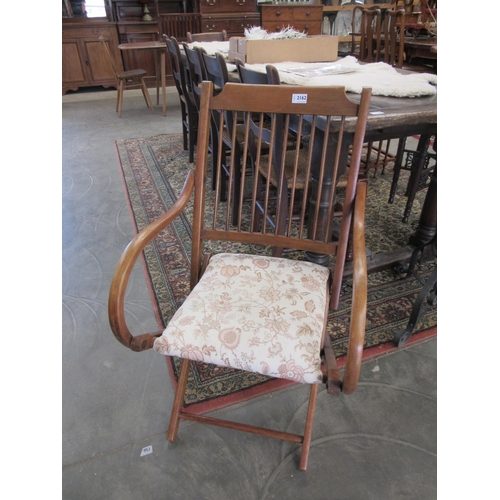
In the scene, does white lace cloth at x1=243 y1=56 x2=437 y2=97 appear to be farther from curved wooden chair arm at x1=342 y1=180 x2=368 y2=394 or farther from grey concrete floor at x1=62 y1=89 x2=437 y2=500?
grey concrete floor at x1=62 y1=89 x2=437 y2=500

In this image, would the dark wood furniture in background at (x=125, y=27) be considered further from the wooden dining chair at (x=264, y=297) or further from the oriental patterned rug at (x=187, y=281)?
the wooden dining chair at (x=264, y=297)

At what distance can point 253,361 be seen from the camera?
30.8 inches

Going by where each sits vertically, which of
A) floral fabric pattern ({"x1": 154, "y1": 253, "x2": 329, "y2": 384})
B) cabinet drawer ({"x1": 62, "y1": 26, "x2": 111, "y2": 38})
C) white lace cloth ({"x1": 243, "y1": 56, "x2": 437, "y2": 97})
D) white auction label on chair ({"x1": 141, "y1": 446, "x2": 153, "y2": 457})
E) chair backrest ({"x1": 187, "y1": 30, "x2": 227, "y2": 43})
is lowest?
white auction label on chair ({"x1": 141, "y1": 446, "x2": 153, "y2": 457})

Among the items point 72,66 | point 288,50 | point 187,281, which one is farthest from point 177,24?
point 187,281

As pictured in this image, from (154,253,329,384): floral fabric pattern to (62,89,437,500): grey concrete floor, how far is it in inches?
16.6

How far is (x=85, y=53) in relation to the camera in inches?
213

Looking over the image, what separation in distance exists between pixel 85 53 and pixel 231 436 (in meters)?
6.12

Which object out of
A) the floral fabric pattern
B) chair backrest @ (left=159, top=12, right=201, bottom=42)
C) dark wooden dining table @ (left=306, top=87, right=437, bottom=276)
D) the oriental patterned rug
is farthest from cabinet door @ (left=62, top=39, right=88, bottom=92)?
the floral fabric pattern

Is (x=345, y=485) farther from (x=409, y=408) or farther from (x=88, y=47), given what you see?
(x=88, y=47)

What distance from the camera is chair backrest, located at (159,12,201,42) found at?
4.65 meters

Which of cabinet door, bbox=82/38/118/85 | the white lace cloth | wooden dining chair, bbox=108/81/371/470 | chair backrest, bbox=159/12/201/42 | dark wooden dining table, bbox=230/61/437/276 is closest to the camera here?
wooden dining chair, bbox=108/81/371/470
